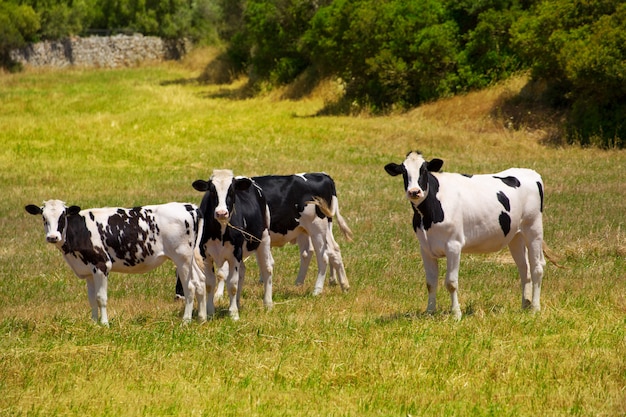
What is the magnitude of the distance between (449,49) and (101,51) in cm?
4312

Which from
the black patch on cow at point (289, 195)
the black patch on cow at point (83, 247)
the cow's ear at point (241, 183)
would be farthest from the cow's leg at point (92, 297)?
the black patch on cow at point (289, 195)

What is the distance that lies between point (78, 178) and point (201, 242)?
17.0m

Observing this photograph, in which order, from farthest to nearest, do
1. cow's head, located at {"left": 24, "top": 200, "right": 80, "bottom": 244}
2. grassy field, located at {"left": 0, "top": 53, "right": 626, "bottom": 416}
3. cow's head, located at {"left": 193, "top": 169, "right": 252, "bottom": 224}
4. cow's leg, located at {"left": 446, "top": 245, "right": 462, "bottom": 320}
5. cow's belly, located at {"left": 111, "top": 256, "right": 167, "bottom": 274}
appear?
1. cow's belly, located at {"left": 111, "top": 256, "right": 167, "bottom": 274}
2. cow's head, located at {"left": 193, "top": 169, "right": 252, "bottom": 224}
3. cow's head, located at {"left": 24, "top": 200, "right": 80, "bottom": 244}
4. cow's leg, located at {"left": 446, "top": 245, "right": 462, "bottom": 320}
5. grassy field, located at {"left": 0, "top": 53, "right": 626, "bottom": 416}

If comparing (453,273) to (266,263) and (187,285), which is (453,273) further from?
(187,285)

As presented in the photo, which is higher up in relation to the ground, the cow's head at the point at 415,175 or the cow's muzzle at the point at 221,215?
the cow's head at the point at 415,175

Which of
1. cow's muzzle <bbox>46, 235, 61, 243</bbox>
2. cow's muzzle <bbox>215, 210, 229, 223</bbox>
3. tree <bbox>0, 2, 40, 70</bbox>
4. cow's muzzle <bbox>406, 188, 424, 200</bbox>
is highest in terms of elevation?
cow's muzzle <bbox>406, 188, 424, 200</bbox>

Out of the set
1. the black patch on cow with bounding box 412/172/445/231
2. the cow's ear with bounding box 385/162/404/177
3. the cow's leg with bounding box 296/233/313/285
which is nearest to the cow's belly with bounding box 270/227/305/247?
the cow's leg with bounding box 296/233/313/285

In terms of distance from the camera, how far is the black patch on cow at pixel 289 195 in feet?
47.4

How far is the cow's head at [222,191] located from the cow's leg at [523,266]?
11.6 ft

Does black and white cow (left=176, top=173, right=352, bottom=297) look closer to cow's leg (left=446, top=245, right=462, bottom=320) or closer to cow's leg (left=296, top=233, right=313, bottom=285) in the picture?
cow's leg (left=296, top=233, right=313, bottom=285)

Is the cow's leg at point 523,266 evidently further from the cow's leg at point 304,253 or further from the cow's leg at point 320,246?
the cow's leg at point 304,253

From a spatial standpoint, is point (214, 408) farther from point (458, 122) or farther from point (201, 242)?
point (458, 122)

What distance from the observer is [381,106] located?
4059cm

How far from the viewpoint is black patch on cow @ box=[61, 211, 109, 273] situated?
39.9ft
